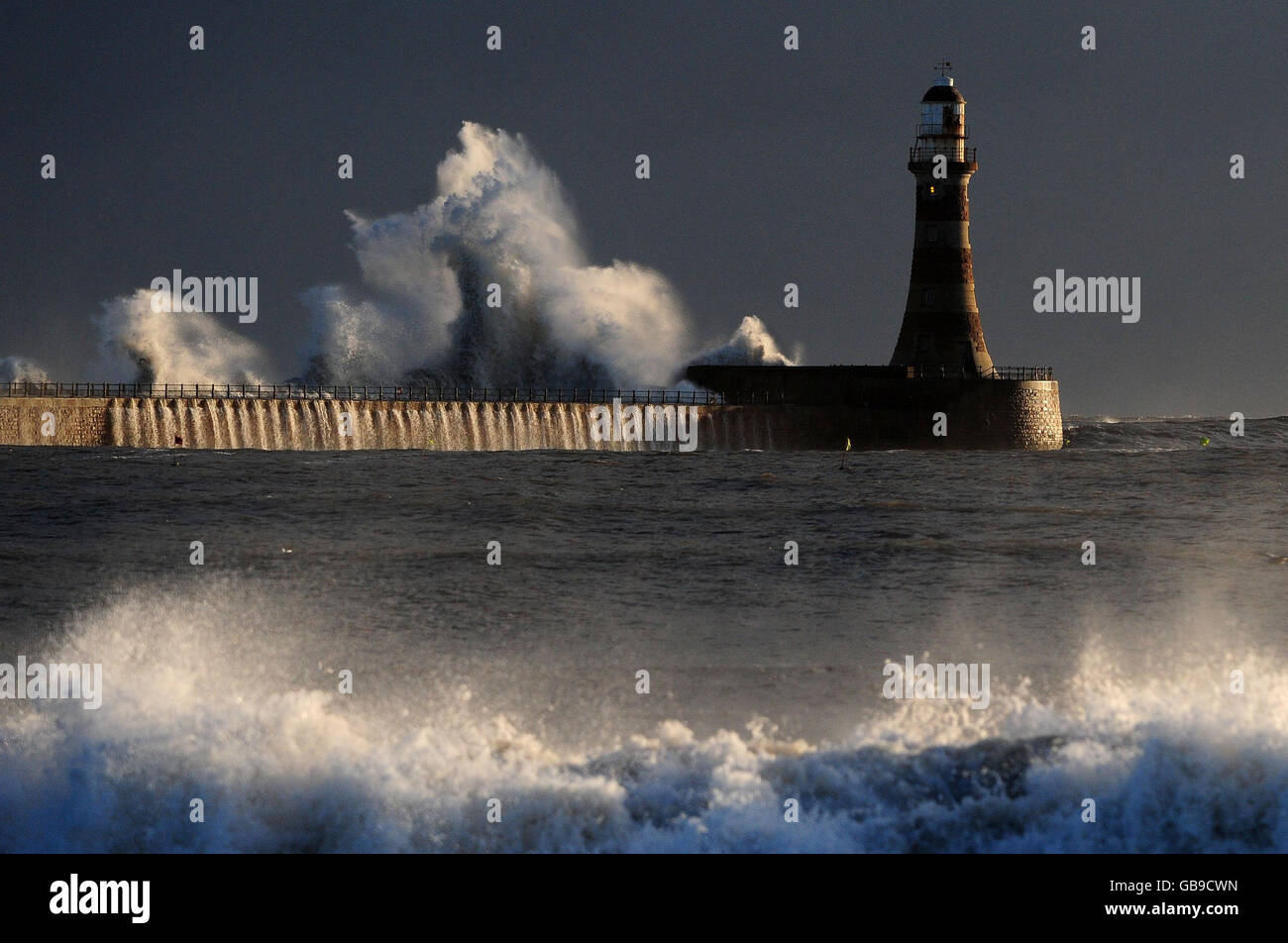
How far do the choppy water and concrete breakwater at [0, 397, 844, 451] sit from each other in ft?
24.6

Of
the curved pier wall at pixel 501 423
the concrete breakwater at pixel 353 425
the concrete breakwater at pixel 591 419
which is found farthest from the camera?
the concrete breakwater at pixel 591 419

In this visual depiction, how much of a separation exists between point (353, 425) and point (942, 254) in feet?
64.5

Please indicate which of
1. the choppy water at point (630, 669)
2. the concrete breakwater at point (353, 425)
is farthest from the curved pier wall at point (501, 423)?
the choppy water at point (630, 669)

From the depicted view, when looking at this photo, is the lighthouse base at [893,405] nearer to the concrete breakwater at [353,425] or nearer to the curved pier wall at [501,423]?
the curved pier wall at [501,423]

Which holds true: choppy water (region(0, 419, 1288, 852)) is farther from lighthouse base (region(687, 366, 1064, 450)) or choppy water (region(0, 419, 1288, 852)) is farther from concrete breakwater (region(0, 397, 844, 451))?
lighthouse base (region(687, 366, 1064, 450))

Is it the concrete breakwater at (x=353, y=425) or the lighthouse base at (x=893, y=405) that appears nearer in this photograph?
the concrete breakwater at (x=353, y=425)

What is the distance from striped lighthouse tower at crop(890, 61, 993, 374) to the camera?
51938mm

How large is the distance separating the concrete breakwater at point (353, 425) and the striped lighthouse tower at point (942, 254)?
4.53 metres

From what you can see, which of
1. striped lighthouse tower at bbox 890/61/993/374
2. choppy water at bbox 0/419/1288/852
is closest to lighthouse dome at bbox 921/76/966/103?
striped lighthouse tower at bbox 890/61/993/374

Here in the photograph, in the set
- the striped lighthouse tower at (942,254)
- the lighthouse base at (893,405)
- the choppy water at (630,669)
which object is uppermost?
the striped lighthouse tower at (942,254)

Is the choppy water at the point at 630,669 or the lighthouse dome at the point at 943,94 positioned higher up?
the lighthouse dome at the point at 943,94

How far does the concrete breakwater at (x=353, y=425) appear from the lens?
134 ft
